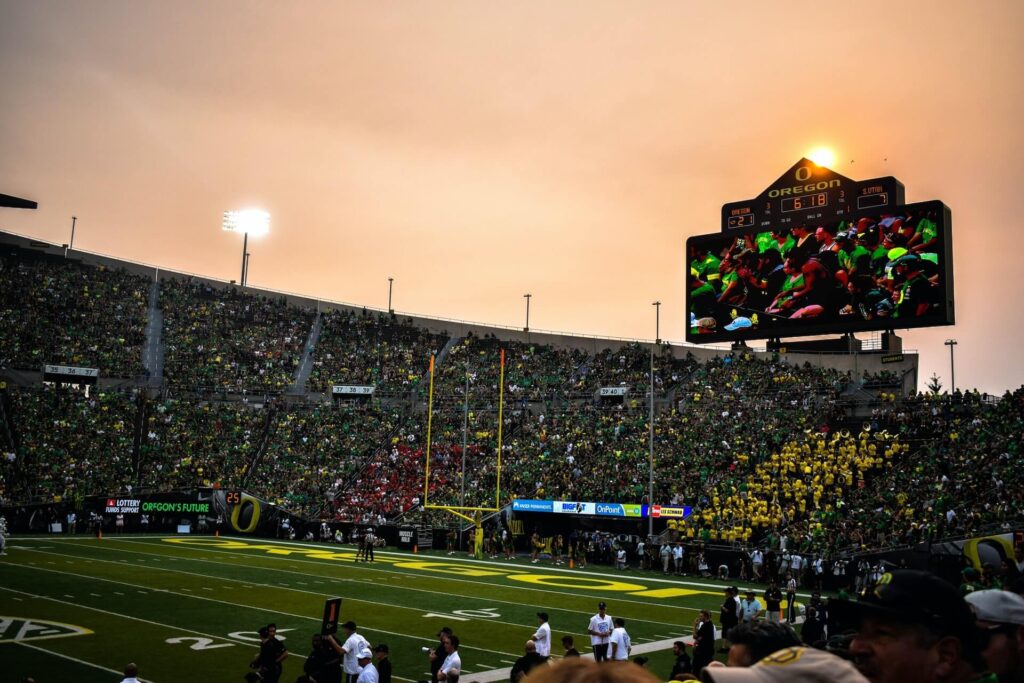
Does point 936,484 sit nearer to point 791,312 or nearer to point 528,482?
point 791,312

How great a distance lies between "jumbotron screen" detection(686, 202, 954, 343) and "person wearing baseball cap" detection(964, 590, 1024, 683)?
34588 millimetres

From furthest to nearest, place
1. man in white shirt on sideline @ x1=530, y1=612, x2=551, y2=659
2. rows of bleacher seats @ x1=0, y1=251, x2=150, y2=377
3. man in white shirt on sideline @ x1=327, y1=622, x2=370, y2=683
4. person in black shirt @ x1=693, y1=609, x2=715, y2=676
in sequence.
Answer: rows of bleacher seats @ x1=0, y1=251, x2=150, y2=377 < man in white shirt on sideline @ x1=530, y1=612, x2=551, y2=659 < person in black shirt @ x1=693, y1=609, x2=715, y2=676 < man in white shirt on sideline @ x1=327, y1=622, x2=370, y2=683

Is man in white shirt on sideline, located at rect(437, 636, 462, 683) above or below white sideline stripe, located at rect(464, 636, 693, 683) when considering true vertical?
above

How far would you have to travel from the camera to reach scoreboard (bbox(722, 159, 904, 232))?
37.2 m

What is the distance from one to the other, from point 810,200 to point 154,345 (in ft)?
143

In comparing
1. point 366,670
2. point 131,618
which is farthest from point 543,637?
point 131,618

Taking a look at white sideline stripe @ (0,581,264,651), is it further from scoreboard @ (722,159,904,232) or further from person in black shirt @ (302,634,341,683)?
scoreboard @ (722,159,904,232)

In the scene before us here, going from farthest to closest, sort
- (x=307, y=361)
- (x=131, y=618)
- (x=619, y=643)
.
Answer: (x=307, y=361) < (x=131, y=618) < (x=619, y=643)

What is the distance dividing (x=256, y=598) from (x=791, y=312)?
2589 centimetres

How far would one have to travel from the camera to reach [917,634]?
8.26 ft

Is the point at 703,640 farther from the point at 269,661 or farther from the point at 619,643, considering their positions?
the point at 269,661

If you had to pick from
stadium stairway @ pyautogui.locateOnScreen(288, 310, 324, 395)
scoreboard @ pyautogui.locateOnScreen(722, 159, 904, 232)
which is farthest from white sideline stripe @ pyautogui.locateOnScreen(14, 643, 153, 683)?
stadium stairway @ pyautogui.locateOnScreen(288, 310, 324, 395)

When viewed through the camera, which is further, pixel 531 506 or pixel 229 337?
pixel 229 337

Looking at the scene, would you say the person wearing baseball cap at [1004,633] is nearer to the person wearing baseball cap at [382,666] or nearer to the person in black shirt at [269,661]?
the person wearing baseball cap at [382,666]
